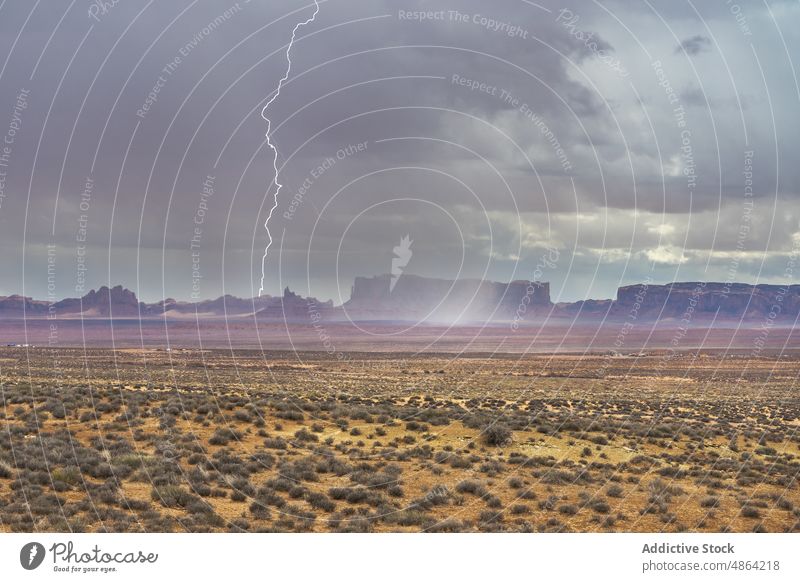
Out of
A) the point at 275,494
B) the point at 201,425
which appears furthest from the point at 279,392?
the point at 275,494

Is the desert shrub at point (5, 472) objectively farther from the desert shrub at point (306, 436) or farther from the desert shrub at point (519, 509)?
the desert shrub at point (519, 509)

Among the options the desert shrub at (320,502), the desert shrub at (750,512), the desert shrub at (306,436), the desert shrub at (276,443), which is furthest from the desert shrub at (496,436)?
A: the desert shrub at (320,502)

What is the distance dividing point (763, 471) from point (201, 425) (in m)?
30.7

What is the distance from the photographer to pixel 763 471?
36.5 m

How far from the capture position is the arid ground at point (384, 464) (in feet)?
82.9

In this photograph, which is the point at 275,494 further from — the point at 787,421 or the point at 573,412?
the point at 787,421

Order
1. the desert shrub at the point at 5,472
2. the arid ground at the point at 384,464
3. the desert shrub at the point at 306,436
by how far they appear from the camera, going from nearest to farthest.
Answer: the arid ground at the point at 384,464, the desert shrub at the point at 5,472, the desert shrub at the point at 306,436

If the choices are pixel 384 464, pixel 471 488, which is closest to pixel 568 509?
pixel 471 488

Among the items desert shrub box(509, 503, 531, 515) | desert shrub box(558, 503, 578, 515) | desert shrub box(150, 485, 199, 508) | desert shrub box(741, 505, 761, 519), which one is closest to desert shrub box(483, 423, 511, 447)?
desert shrub box(558, 503, 578, 515)
